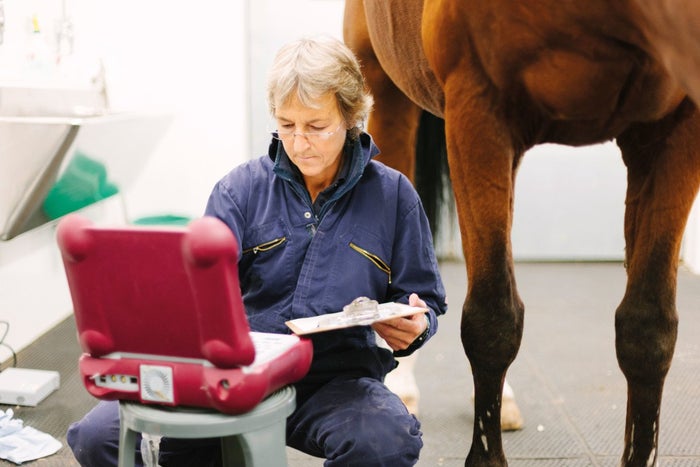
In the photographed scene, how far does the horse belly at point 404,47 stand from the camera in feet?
6.01

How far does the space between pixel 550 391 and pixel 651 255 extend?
960 mm

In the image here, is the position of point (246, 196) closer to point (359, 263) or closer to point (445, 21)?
point (359, 263)

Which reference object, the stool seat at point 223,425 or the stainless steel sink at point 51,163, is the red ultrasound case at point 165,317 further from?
the stainless steel sink at point 51,163

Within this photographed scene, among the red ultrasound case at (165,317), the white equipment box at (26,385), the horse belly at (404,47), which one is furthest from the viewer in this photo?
the white equipment box at (26,385)

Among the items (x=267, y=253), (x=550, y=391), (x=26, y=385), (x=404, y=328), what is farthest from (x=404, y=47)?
(x=26, y=385)

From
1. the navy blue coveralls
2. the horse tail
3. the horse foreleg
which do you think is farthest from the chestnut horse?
the horse tail

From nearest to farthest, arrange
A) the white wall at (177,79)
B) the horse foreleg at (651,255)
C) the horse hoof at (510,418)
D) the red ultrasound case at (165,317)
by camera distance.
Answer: the red ultrasound case at (165,317) → the horse foreleg at (651,255) → the horse hoof at (510,418) → the white wall at (177,79)

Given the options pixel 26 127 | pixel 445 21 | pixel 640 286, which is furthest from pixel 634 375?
pixel 26 127

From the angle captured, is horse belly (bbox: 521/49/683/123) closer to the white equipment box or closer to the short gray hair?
the short gray hair

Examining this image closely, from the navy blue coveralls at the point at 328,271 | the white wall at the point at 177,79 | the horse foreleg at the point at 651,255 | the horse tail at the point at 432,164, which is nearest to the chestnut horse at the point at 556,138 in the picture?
the horse foreleg at the point at 651,255

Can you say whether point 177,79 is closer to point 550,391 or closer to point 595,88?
point 550,391

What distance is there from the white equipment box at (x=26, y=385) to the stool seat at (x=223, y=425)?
1362 mm

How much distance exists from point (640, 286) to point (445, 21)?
2.12 feet

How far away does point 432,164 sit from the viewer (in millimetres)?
2631
